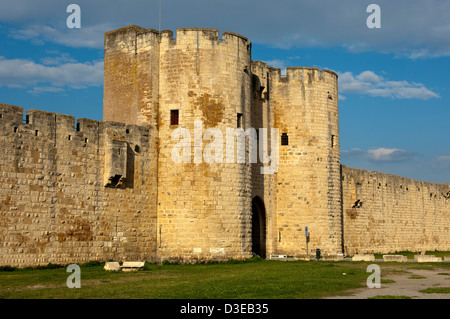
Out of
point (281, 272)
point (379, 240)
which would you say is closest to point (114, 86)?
point (281, 272)

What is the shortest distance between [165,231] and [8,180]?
6433 millimetres

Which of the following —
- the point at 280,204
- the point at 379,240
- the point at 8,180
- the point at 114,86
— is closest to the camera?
the point at 8,180

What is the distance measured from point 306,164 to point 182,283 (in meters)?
14.1

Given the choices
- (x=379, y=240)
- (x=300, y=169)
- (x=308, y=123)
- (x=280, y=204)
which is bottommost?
(x=379, y=240)

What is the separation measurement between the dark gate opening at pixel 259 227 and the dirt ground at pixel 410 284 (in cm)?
894

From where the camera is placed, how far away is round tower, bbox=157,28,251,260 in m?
21.0

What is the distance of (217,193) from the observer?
21266 mm

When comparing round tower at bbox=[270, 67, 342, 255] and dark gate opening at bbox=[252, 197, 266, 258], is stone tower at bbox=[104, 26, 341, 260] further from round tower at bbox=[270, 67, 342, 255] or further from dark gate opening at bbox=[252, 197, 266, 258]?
round tower at bbox=[270, 67, 342, 255]

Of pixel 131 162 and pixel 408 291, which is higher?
pixel 131 162

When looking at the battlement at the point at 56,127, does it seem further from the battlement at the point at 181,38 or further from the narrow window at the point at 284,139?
the narrow window at the point at 284,139

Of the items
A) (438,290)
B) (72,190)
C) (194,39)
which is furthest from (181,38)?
(438,290)

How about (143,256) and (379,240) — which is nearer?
(143,256)
